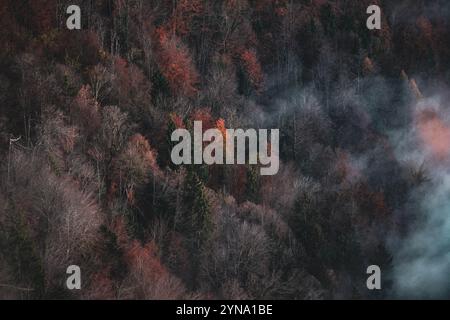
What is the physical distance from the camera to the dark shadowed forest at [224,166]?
114ft

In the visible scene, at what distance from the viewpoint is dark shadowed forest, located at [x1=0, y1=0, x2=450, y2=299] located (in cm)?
3475

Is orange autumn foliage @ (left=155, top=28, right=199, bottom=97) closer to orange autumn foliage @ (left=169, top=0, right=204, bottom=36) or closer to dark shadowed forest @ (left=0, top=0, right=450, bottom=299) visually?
dark shadowed forest @ (left=0, top=0, right=450, bottom=299)

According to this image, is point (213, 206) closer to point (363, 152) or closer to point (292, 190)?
point (292, 190)

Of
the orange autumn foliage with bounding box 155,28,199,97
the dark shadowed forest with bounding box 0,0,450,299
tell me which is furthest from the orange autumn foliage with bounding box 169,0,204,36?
the orange autumn foliage with bounding box 155,28,199,97

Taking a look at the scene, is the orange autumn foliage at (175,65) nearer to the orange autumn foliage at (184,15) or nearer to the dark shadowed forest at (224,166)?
the dark shadowed forest at (224,166)

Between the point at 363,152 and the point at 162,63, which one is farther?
the point at 363,152

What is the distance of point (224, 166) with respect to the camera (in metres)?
47.5

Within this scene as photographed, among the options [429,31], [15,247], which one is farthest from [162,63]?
[429,31]

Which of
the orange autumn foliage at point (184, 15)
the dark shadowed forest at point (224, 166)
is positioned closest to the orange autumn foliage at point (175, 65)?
the dark shadowed forest at point (224, 166)

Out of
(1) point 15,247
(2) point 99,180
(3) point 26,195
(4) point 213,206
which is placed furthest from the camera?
(4) point 213,206

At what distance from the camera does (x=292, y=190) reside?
48219 mm

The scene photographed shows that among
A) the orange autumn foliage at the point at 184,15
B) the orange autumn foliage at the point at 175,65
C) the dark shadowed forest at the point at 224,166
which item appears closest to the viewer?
the dark shadowed forest at the point at 224,166

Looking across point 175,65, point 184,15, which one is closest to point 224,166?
point 175,65

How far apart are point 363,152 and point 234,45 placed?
15635 millimetres
